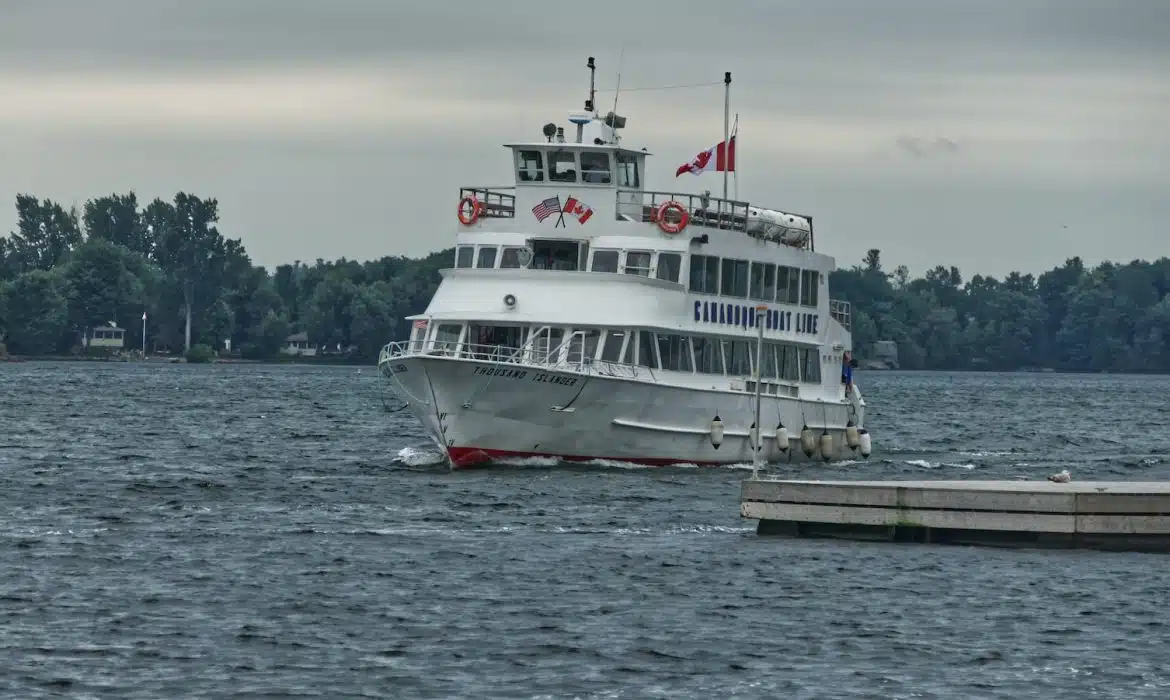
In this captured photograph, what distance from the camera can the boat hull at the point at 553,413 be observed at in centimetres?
5122

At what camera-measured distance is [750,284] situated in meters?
58.1

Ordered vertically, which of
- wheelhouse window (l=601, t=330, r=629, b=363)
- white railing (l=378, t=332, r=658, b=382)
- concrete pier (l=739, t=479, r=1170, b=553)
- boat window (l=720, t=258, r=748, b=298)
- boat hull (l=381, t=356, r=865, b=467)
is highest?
boat window (l=720, t=258, r=748, b=298)

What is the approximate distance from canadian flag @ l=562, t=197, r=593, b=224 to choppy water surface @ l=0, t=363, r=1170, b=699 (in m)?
6.45

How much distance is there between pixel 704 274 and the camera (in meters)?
56.0

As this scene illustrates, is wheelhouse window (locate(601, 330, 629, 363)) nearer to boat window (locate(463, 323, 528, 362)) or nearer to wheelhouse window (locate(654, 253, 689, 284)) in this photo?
boat window (locate(463, 323, 528, 362))

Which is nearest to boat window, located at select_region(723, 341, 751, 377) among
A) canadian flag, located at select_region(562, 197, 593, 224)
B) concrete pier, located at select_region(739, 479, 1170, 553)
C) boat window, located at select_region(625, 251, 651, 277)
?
boat window, located at select_region(625, 251, 651, 277)

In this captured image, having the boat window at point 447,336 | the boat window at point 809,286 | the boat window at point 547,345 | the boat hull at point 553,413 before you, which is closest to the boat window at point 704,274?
the boat hull at point 553,413

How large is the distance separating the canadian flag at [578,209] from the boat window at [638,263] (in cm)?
170

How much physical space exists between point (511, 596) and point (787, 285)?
2793 cm

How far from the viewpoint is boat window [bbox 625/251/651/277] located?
54500 millimetres

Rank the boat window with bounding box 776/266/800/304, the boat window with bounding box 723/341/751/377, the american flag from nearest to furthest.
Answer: the american flag < the boat window with bounding box 723/341/751/377 < the boat window with bounding box 776/266/800/304

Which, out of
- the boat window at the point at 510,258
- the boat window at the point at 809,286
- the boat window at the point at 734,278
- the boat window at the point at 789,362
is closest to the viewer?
the boat window at the point at 510,258

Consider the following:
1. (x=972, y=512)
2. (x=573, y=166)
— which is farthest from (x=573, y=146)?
(x=972, y=512)

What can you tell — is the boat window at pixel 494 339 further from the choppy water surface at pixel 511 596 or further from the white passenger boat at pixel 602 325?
the choppy water surface at pixel 511 596
